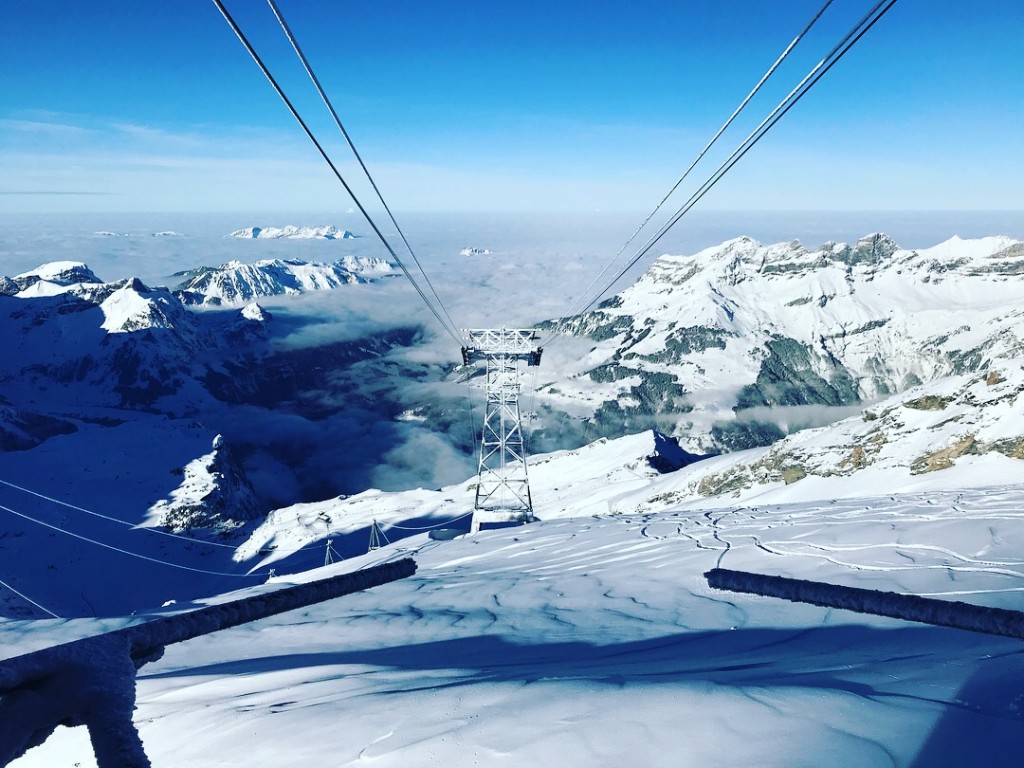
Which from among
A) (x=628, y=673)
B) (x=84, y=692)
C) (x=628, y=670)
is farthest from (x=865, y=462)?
(x=84, y=692)

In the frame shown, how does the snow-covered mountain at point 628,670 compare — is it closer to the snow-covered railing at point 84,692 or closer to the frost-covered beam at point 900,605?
the frost-covered beam at point 900,605

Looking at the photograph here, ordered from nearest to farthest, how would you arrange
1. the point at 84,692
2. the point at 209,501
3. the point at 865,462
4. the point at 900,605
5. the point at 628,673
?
the point at 84,692 → the point at 900,605 → the point at 628,673 → the point at 865,462 → the point at 209,501

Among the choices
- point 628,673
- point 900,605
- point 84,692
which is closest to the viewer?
point 84,692

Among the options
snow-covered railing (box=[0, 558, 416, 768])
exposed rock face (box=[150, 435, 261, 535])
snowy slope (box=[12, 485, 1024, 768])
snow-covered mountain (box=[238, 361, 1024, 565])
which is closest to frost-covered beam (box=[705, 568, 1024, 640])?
snowy slope (box=[12, 485, 1024, 768])

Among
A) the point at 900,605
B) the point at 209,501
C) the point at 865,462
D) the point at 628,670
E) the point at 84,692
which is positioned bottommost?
the point at 209,501

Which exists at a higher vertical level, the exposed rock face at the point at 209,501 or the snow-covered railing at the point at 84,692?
the snow-covered railing at the point at 84,692

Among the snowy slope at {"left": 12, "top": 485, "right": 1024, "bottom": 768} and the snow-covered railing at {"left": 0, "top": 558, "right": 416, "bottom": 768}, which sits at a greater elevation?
the snow-covered railing at {"left": 0, "top": 558, "right": 416, "bottom": 768}

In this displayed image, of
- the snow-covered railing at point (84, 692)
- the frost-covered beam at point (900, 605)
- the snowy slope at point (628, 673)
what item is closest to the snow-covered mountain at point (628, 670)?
the snowy slope at point (628, 673)

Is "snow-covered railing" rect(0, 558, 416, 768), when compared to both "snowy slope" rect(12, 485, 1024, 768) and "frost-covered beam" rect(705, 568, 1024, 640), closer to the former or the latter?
"snowy slope" rect(12, 485, 1024, 768)

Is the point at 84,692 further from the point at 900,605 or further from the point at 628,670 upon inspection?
the point at 628,670
